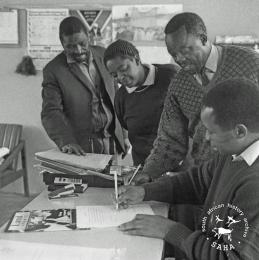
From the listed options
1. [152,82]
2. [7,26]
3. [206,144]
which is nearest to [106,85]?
[152,82]

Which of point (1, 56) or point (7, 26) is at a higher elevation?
point (7, 26)

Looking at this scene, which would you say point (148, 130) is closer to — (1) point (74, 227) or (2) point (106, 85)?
(2) point (106, 85)

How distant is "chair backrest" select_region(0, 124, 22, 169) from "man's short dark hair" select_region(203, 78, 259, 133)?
2.75 metres

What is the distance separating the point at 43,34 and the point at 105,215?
2.51 metres

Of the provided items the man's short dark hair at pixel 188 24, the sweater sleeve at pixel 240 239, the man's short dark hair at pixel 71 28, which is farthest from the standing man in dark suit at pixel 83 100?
the sweater sleeve at pixel 240 239

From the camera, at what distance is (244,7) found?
10.7 ft

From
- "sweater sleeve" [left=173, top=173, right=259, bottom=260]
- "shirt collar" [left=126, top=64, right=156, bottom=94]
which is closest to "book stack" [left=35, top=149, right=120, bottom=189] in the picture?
"shirt collar" [left=126, top=64, right=156, bottom=94]

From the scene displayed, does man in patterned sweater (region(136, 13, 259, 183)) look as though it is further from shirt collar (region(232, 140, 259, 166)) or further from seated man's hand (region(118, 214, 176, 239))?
shirt collar (region(232, 140, 259, 166))

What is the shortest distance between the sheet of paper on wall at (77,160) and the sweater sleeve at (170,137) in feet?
0.68

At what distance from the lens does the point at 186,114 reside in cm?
179

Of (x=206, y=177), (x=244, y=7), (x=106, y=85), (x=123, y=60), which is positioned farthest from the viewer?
(x=244, y=7)

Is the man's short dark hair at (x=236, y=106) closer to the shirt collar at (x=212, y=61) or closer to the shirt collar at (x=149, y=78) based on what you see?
the shirt collar at (x=212, y=61)

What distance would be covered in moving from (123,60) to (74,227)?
948mm

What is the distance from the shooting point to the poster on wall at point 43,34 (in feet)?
11.5
